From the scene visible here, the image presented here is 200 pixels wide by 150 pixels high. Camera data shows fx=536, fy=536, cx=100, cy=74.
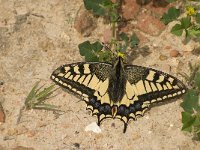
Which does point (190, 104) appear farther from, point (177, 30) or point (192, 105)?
point (177, 30)

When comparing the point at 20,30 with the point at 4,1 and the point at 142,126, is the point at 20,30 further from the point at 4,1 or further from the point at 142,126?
the point at 142,126

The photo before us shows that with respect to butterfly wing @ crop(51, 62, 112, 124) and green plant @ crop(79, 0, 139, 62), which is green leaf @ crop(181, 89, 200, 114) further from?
green plant @ crop(79, 0, 139, 62)

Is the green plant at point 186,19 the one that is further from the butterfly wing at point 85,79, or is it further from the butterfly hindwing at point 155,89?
the butterfly wing at point 85,79

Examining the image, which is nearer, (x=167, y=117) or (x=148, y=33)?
(x=167, y=117)

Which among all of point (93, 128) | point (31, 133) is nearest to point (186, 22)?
point (93, 128)

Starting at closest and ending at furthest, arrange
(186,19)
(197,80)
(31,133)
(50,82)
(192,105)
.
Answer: (192,105) → (31,133) → (197,80) → (186,19) → (50,82)

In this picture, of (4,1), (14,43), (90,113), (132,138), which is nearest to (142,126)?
(132,138)

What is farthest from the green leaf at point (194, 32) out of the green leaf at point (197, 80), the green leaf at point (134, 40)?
the green leaf at point (134, 40)
